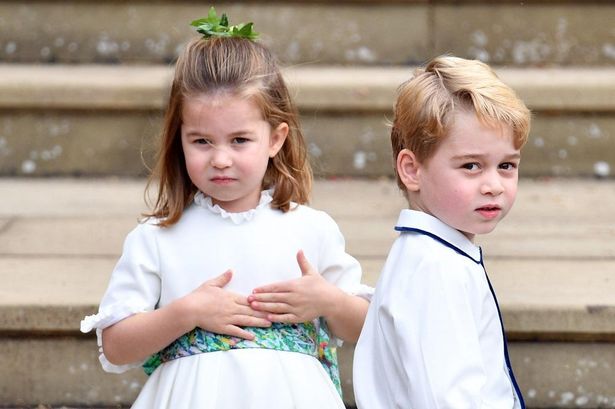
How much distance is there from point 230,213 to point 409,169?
44 cm

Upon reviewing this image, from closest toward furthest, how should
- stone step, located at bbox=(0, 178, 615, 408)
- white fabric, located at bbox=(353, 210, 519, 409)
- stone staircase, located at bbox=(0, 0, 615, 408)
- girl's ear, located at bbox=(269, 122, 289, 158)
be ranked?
white fabric, located at bbox=(353, 210, 519, 409)
girl's ear, located at bbox=(269, 122, 289, 158)
stone step, located at bbox=(0, 178, 615, 408)
stone staircase, located at bbox=(0, 0, 615, 408)

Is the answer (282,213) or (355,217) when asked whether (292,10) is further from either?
(282,213)

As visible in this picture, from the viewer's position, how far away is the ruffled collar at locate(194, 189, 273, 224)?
7.75 ft

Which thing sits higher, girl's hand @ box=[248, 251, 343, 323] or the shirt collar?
the shirt collar

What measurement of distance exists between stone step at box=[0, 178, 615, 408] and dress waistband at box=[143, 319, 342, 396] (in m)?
0.40

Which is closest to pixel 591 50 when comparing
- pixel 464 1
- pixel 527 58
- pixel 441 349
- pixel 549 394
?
pixel 527 58

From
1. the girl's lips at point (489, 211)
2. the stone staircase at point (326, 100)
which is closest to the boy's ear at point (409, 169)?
the girl's lips at point (489, 211)

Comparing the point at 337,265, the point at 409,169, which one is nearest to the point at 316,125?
the point at 337,265

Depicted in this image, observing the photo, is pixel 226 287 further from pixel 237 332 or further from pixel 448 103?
pixel 448 103

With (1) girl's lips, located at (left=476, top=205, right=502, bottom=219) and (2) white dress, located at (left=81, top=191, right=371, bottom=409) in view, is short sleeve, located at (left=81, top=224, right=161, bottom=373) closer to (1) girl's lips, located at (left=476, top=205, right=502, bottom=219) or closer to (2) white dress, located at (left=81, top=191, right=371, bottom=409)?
(2) white dress, located at (left=81, top=191, right=371, bottom=409)

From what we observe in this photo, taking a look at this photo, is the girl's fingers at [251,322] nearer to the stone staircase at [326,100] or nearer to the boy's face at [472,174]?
the boy's face at [472,174]

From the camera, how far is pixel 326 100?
13.0 ft

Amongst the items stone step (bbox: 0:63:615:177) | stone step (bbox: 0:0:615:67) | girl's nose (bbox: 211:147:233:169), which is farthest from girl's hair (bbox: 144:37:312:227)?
stone step (bbox: 0:0:615:67)

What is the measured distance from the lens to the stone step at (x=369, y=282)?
2.76 m
